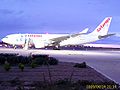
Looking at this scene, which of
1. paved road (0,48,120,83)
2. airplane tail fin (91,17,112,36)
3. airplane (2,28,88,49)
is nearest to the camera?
paved road (0,48,120,83)

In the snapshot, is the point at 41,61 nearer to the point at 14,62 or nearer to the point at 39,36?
the point at 14,62

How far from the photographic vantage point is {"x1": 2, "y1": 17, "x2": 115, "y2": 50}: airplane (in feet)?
228

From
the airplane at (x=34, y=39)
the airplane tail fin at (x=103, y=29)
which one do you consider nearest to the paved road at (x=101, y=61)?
the airplane at (x=34, y=39)

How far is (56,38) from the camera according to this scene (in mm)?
68688

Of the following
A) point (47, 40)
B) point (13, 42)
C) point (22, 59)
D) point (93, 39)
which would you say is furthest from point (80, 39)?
point (22, 59)

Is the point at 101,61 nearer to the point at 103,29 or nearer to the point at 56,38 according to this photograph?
the point at 56,38

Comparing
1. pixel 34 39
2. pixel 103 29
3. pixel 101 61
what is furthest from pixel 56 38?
pixel 101 61

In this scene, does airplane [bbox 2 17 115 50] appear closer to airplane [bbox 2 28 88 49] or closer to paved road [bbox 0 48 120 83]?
airplane [bbox 2 28 88 49]

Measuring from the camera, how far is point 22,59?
Result: 26641mm

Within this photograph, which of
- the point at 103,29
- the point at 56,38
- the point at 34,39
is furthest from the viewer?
the point at 103,29

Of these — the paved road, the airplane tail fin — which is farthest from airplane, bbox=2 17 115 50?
the paved road

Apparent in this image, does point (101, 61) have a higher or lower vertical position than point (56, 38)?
lower

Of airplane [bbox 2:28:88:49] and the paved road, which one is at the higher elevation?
airplane [bbox 2:28:88:49]

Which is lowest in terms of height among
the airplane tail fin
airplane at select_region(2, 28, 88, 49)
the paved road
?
the paved road
